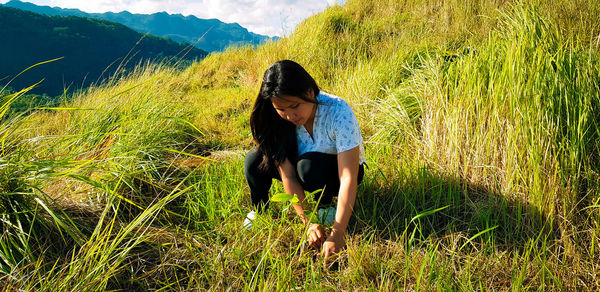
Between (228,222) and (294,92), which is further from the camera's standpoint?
(228,222)

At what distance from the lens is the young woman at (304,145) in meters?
1.40

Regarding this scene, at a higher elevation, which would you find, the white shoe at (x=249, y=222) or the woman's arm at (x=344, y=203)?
the woman's arm at (x=344, y=203)

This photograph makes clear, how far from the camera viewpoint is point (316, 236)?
149 centimetres

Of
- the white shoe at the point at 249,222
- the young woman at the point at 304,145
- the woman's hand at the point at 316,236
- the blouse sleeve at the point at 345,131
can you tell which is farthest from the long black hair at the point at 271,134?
the woman's hand at the point at 316,236

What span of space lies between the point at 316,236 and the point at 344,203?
219 millimetres

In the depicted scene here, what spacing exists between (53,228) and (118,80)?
340 centimetres

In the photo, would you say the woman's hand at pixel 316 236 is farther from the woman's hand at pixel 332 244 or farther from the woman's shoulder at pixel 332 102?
the woman's shoulder at pixel 332 102

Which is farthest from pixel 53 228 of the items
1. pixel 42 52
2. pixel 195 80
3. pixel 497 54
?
pixel 42 52

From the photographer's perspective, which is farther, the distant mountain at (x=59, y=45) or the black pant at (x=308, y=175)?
the distant mountain at (x=59, y=45)

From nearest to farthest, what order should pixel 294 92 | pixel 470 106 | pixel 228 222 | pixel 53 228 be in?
pixel 294 92, pixel 53 228, pixel 228 222, pixel 470 106

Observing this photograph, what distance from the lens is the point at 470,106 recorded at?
186cm

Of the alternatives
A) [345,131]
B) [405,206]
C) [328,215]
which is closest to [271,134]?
[345,131]

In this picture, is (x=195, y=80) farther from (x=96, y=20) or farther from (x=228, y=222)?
(x=96, y=20)

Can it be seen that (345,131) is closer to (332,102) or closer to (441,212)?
(332,102)
